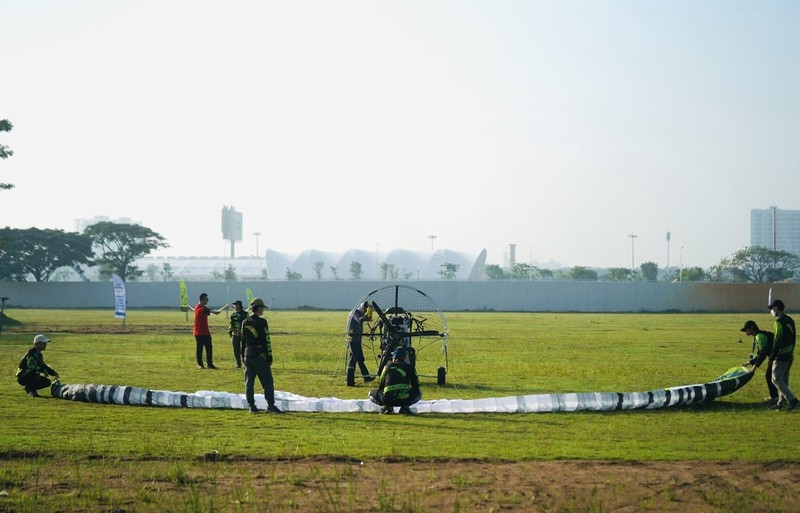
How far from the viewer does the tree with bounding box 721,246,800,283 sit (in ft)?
426

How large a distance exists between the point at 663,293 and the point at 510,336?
51.5 meters

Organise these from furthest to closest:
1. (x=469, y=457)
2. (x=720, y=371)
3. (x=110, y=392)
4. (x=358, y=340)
Answer: 1. (x=720, y=371)
2. (x=358, y=340)
3. (x=110, y=392)
4. (x=469, y=457)

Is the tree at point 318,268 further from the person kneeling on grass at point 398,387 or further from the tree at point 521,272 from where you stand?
the person kneeling on grass at point 398,387

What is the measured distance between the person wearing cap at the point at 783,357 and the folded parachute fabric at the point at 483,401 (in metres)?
0.68

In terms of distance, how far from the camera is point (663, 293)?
3509 inches

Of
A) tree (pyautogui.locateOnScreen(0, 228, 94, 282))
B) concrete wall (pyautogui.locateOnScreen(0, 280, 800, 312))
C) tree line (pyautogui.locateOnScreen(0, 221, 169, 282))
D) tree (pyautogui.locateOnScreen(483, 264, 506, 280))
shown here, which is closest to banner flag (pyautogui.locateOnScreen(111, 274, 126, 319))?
concrete wall (pyautogui.locateOnScreen(0, 280, 800, 312))

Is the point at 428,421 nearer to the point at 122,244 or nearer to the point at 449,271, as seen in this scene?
the point at 122,244

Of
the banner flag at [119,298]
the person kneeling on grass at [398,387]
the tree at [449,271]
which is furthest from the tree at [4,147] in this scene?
the tree at [449,271]

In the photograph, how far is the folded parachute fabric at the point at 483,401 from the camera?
15891mm

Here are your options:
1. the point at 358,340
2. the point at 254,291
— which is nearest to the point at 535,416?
the point at 358,340

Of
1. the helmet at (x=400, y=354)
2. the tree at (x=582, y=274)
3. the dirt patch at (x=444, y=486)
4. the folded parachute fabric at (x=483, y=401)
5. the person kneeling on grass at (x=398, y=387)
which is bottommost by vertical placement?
the dirt patch at (x=444, y=486)

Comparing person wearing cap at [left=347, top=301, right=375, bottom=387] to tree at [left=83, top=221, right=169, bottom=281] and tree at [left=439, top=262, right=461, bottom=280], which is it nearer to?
tree at [left=83, top=221, right=169, bottom=281]

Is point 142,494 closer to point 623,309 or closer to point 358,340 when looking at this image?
point 358,340

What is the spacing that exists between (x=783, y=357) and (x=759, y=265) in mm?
121923
